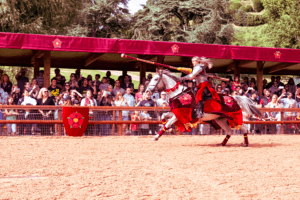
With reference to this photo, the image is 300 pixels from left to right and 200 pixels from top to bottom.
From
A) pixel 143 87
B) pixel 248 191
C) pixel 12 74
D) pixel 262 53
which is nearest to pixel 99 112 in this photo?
pixel 143 87

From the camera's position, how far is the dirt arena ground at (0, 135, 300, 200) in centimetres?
430

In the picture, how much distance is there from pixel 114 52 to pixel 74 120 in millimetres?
2986

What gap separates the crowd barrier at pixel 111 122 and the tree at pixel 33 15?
47.7 ft

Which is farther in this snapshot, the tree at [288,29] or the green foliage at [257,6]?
the green foliage at [257,6]

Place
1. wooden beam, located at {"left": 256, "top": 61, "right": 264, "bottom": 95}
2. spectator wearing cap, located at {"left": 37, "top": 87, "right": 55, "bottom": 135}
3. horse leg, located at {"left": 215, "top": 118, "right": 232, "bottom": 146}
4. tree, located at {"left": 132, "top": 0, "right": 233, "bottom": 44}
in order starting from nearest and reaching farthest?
1. horse leg, located at {"left": 215, "top": 118, "right": 232, "bottom": 146}
2. spectator wearing cap, located at {"left": 37, "top": 87, "right": 55, "bottom": 135}
3. wooden beam, located at {"left": 256, "top": 61, "right": 264, "bottom": 95}
4. tree, located at {"left": 132, "top": 0, "right": 233, "bottom": 44}

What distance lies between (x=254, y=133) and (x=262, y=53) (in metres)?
3.22

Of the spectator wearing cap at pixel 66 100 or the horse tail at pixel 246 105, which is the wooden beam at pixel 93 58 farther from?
the horse tail at pixel 246 105

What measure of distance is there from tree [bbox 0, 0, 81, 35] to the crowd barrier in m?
14.5

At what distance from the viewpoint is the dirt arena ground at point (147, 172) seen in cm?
430

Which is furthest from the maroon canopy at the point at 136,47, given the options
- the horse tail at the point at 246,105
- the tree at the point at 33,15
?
the tree at the point at 33,15

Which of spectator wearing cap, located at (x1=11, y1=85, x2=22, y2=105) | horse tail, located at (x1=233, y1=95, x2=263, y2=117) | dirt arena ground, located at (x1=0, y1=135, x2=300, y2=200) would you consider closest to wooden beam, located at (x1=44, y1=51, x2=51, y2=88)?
spectator wearing cap, located at (x1=11, y1=85, x2=22, y2=105)

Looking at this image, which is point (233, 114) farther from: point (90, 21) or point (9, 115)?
point (90, 21)

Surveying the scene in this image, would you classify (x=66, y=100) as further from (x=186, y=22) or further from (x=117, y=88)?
(x=186, y=22)

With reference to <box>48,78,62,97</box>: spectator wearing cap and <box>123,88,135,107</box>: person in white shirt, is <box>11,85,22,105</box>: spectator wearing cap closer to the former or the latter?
<box>48,78,62,97</box>: spectator wearing cap
